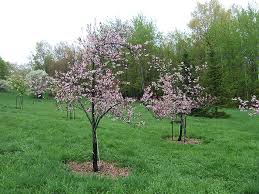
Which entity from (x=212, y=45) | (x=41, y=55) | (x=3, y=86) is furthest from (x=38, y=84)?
(x=41, y=55)

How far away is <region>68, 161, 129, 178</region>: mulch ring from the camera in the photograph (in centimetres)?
1169

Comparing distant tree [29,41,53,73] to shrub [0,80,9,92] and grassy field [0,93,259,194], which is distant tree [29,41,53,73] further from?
grassy field [0,93,259,194]

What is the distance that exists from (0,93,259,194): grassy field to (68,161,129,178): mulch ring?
1.18 ft

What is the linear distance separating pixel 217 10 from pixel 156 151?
176 ft

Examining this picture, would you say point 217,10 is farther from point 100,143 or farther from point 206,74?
point 100,143

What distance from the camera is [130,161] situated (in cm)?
1341

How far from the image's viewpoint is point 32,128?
72.1ft

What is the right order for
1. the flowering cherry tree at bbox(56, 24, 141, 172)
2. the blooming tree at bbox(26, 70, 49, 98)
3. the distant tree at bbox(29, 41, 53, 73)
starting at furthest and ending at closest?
the distant tree at bbox(29, 41, 53, 73) < the blooming tree at bbox(26, 70, 49, 98) < the flowering cherry tree at bbox(56, 24, 141, 172)

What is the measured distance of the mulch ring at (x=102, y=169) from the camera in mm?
11688

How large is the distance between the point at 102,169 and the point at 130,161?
4.77ft

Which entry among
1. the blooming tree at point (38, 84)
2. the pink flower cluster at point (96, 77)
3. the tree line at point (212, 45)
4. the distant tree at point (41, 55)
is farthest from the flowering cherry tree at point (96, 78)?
the distant tree at point (41, 55)

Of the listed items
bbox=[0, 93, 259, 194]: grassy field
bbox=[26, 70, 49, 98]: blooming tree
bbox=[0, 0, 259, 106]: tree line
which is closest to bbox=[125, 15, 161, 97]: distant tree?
bbox=[0, 0, 259, 106]: tree line

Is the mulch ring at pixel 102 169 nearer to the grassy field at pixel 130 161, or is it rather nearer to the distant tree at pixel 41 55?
the grassy field at pixel 130 161

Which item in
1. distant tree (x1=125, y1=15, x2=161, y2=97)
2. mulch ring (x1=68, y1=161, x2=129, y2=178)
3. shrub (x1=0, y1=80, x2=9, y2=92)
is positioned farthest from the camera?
shrub (x1=0, y1=80, x2=9, y2=92)
